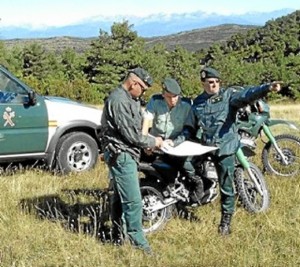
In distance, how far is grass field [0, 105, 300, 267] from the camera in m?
5.16

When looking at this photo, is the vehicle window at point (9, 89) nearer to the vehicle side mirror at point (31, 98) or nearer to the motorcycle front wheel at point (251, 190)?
the vehicle side mirror at point (31, 98)

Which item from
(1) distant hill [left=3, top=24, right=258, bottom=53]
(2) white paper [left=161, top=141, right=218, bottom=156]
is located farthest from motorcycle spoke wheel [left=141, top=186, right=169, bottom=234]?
(1) distant hill [left=3, top=24, right=258, bottom=53]

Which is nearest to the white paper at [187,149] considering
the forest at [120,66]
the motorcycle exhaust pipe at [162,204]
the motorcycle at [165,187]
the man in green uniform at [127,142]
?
the motorcycle at [165,187]

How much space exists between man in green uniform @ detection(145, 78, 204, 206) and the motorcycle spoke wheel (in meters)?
0.33

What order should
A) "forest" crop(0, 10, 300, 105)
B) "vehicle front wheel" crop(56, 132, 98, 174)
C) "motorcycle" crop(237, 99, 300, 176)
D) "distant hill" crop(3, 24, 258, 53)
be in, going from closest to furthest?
1. "motorcycle" crop(237, 99, 300, 176)
2. "vehicle front wheel" crop(56, 132, 98, 174)
3. "forest" crop(0, 10, 300, 105)
4. "distant hill" crop(3, 24, 258, 53)

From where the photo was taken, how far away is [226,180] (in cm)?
580

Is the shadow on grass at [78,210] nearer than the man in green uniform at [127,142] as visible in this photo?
No

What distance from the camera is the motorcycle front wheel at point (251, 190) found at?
21.4 ft

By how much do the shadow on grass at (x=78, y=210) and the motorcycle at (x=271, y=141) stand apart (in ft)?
6.83

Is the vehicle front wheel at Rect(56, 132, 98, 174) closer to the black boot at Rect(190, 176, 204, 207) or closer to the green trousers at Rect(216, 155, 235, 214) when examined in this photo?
the black boot at Rect(190, 176, 204, 207)

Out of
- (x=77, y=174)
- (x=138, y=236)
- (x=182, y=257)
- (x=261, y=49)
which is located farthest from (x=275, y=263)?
(x=261, y=49)

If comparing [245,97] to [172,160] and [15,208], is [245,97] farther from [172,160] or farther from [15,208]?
[15,208]

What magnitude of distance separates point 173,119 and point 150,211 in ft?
3.25

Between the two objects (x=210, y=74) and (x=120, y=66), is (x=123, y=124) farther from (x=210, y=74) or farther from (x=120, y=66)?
(x=120, y=66)
